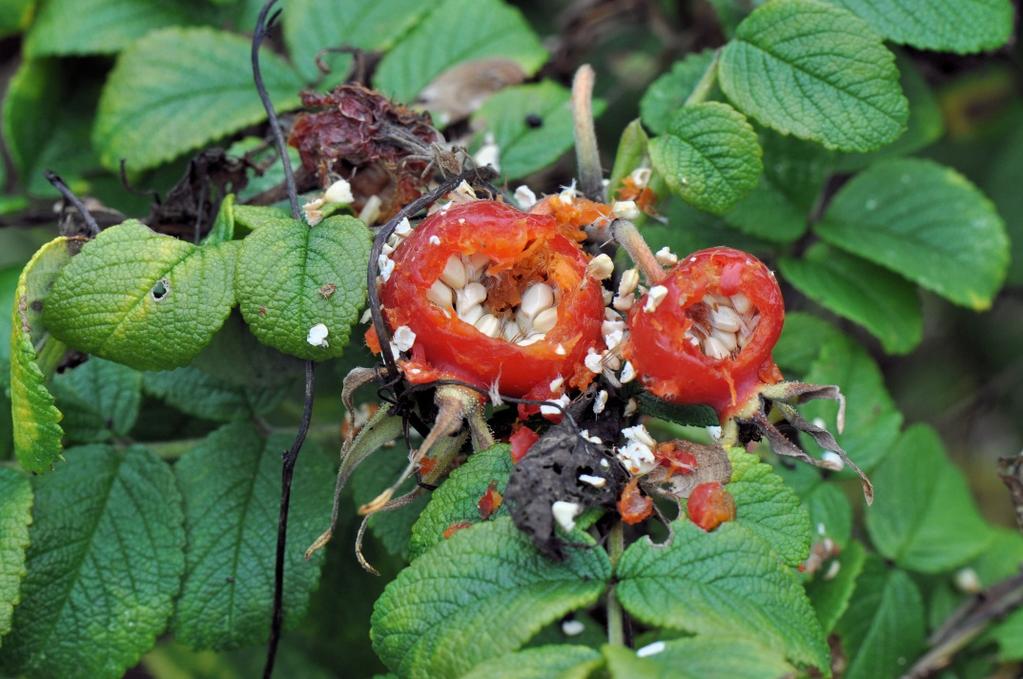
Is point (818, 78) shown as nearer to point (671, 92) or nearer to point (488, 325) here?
point (671, 92)

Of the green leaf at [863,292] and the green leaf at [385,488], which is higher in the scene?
the green leaf at [863,292]

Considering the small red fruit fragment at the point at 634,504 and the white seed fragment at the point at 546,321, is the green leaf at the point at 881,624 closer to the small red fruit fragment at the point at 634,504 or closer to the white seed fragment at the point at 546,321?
the small red fruit fragment at the point at 634,504

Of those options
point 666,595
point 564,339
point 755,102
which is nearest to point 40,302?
point 564,339

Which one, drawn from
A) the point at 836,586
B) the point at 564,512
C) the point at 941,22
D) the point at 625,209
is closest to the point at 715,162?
the point at 625,209

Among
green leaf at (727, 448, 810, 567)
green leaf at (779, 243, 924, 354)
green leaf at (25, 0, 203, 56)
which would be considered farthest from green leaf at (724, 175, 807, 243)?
green leaf at (25, 0, 203, 56)

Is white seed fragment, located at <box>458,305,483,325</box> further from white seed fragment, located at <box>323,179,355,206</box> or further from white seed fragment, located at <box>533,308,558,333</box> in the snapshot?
white seed fragment, located at <box>323,179,355,206</box>

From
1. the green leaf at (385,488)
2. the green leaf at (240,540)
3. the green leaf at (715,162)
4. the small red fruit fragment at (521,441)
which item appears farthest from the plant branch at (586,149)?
the green leaf at (240,540)
